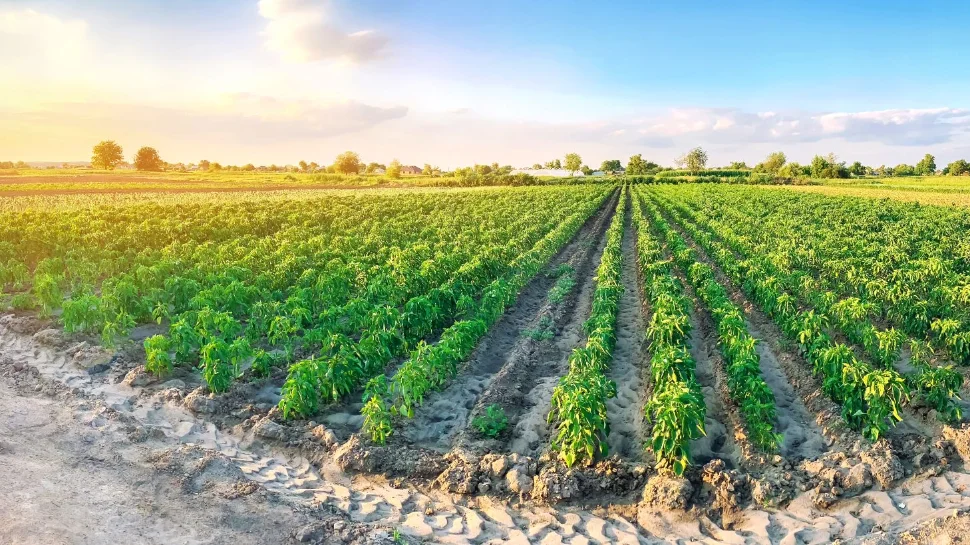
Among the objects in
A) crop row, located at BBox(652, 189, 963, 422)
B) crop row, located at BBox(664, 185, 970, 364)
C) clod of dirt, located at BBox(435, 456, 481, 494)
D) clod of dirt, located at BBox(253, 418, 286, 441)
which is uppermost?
crop row, located at BBox(664, 185, 970, 364)

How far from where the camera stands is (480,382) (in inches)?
369

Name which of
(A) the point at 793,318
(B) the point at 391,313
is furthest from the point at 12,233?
(A) the point at 793,318

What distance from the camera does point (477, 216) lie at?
32094 millimetres

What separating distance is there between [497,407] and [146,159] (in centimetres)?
15469

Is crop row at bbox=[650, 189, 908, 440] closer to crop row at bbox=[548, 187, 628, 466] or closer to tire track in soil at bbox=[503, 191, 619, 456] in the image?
crop row at bbox=[548, 187, 628, 466]

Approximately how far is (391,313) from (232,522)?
15.9 ft

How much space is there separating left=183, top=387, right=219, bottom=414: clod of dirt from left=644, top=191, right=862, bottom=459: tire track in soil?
8368 millimetres

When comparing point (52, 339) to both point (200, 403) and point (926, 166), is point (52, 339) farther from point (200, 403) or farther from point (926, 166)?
point (926, 166)

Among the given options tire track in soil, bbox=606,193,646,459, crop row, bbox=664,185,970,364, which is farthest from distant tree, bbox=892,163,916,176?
tire track in soil, bbox=606,193,646,459

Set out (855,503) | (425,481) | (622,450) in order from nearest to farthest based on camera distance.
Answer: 1. (855,503)
2. (425,481)
3. (622,450)

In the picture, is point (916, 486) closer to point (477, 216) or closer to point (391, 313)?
point (391, 313)

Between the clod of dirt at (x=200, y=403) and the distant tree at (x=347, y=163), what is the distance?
14333 centimetres

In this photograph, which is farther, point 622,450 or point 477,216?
point 477,216

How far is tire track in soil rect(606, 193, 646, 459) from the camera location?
24.8ft
